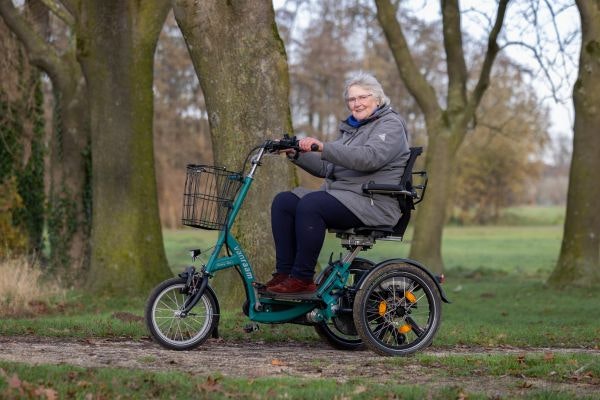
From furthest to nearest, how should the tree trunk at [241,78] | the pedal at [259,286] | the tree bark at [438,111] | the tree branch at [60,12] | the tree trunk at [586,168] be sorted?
the tree bark at [438,111] → the tree branch at [60,12] → the tree trunk at [586,168] → the tree trunk at [241,78] → the pedal at [259,286]

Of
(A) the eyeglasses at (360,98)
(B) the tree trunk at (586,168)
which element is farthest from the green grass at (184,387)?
(B) the tree trunk at (586,168)

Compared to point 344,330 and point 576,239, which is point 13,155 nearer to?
point 576,239

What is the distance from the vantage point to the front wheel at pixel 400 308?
7.28 metres

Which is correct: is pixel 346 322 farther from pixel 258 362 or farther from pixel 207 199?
pixel 207 199

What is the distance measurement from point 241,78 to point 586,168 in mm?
8016

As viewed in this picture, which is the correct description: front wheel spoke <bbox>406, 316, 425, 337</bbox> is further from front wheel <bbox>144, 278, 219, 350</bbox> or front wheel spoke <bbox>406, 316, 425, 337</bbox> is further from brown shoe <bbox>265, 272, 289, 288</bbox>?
front wheel <bbox>144, 278, 219, 350</bbox>

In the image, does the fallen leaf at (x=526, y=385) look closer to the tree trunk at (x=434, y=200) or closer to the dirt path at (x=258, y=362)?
the dirt path at (x=258, y=362)

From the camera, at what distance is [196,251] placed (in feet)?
23.3

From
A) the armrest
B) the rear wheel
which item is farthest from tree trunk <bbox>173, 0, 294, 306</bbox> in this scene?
the armrest

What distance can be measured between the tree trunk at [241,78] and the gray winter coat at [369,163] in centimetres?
285

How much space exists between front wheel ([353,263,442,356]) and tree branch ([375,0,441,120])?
13.1m

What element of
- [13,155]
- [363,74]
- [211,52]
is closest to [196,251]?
[363,74]

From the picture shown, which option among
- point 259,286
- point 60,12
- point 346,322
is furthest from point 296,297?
point 60,12

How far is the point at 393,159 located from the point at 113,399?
9.62ft
